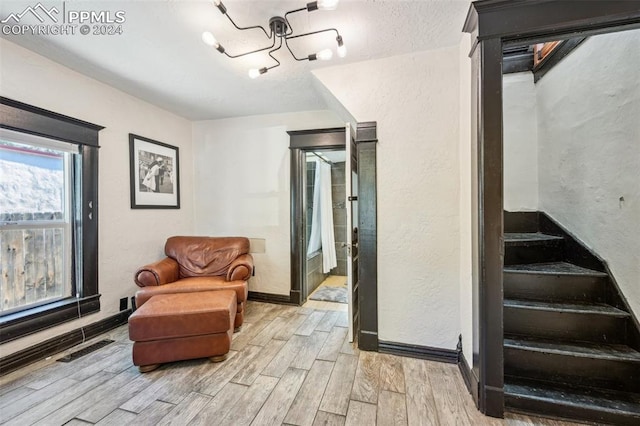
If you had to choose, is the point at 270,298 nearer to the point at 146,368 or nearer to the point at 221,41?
the point at 146,368

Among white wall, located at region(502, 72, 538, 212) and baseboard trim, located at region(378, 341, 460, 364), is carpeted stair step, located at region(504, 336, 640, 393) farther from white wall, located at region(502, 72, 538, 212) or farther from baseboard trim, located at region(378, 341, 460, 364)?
→ white wall, located at region(502, 72, 538, 212)

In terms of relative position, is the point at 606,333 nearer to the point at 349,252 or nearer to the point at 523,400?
the point at 523,400

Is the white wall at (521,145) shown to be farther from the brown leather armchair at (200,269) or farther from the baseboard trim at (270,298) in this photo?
the brown leather armchair at (200,269)

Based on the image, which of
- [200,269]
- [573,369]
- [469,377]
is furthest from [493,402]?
[200,269]

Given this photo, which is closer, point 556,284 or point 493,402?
point 493,402

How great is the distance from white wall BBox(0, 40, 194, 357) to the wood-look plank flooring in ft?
1.97

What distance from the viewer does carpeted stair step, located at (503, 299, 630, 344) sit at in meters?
1.64

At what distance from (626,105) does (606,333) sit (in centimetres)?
144

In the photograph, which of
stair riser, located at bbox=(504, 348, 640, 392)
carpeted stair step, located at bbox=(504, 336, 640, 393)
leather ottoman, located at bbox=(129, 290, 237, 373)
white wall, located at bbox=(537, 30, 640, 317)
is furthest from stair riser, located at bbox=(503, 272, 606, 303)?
leather ottoman, located at bbox=(129, 290, 237, 373)

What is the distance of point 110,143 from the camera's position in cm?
275

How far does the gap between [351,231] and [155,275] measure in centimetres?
209

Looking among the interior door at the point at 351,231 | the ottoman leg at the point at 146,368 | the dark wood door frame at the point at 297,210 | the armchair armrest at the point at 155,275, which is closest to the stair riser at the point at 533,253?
the interior door at the point at 351,231

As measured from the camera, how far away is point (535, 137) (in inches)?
98.9

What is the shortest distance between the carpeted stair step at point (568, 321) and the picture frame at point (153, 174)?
3.73 metres
